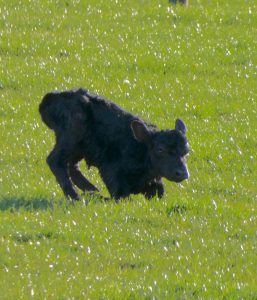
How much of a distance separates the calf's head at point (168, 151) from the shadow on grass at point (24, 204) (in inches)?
52.1

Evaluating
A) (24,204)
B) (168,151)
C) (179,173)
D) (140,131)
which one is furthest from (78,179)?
(179,173)

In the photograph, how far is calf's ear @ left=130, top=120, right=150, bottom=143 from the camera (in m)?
13.1

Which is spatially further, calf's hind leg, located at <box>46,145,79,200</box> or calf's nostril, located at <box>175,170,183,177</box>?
calf's hind leg, located at <box>46,145,79,200</box>

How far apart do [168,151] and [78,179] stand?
1430 mm

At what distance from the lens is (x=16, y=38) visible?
895 inches

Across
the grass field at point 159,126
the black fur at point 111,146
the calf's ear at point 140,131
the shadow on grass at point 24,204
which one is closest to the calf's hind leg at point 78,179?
the black fur at point 111,146

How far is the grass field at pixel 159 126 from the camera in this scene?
420 inches

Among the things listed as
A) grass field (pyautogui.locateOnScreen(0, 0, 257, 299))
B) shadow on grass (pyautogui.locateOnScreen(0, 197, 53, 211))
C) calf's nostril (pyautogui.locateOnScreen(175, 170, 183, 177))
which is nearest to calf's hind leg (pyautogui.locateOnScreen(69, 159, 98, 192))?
grass field (pyautogui.locateOnScreen(0, 0, 257, 299))

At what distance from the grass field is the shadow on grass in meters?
0.02

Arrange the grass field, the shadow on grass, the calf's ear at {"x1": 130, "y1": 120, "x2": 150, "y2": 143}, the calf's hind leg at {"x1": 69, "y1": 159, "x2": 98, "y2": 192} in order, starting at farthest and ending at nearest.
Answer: the calf's hind leg at {"x1": 69, "y1": 159, "x2": 98, "y2": 192} < the calf's ear at {"x1": 130, "y1": 120, "x2": 150, "y2": 143} < the shadow on grass < the grass field

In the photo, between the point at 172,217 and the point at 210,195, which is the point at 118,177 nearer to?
the point at 172,217

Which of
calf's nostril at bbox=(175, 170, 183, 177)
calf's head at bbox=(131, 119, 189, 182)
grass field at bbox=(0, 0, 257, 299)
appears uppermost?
calf's head at bbox=(131, 119, 189, 182)

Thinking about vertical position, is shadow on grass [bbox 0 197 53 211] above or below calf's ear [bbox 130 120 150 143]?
below

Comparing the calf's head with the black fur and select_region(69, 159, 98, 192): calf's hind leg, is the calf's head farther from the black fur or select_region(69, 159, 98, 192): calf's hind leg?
select_region(69, 159, 98, 192): calf's hind leg
